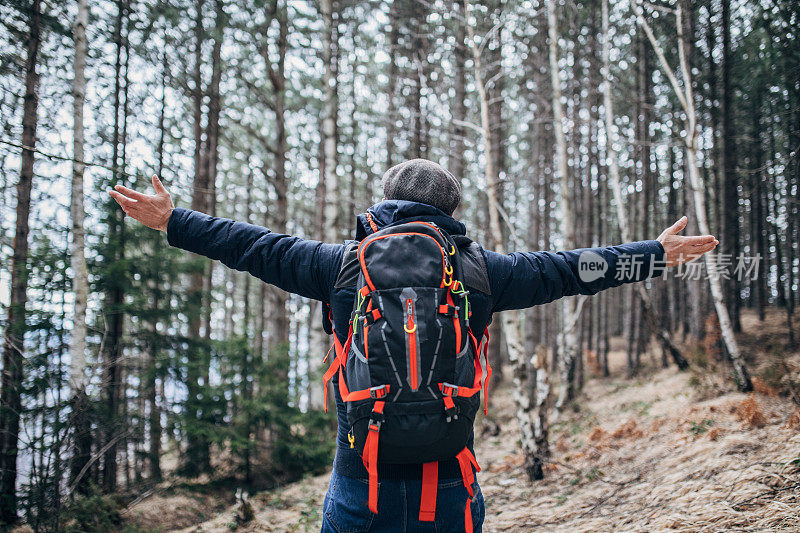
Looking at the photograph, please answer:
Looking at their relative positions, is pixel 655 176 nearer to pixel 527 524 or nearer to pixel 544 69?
pixel 544 69

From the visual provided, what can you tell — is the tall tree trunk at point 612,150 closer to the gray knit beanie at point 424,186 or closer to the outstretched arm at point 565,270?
the outstretched arm at point 565,270

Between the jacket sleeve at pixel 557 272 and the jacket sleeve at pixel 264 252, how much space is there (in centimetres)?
76

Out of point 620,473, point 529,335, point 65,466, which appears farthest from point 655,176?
point 65,466

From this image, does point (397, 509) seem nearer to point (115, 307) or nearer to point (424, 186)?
point (424, 186)

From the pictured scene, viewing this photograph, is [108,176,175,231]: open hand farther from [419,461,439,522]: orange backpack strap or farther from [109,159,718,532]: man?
[419,461,439,522]: orange backpack strap

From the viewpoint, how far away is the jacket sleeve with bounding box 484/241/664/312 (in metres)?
2.26

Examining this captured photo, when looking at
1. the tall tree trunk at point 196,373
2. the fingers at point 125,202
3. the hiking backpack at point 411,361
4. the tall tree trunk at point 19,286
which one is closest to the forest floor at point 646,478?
the tall tree trunk at point 196,373

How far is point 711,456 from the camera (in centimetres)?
575

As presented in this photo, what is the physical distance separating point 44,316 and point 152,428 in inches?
102

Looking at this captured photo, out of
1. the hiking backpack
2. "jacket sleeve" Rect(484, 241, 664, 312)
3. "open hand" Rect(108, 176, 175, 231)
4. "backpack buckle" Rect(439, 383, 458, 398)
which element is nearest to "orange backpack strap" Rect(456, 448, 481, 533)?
the hiking backpack

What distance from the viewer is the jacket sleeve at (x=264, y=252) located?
223 cm

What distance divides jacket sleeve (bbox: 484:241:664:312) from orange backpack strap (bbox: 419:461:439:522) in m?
0.79

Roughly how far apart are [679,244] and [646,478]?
15.2ft

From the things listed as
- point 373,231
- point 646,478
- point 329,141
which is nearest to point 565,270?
point 373,231
